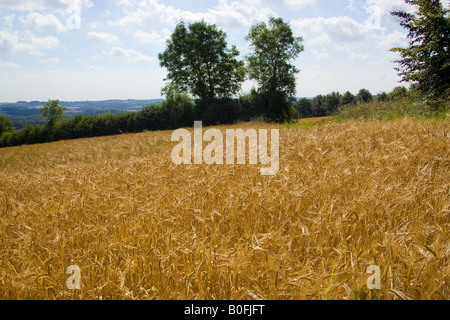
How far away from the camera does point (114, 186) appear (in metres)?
3.91

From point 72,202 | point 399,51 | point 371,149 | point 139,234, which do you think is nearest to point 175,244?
point 139,234

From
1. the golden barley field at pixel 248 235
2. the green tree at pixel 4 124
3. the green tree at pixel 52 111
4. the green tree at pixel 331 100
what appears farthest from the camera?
the green tree at pixel 331 100

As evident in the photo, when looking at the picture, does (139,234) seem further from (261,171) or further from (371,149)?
(371,149)

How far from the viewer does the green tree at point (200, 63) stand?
116 ft

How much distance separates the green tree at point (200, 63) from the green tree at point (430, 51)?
2669 cm

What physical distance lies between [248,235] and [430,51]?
37.8 feet

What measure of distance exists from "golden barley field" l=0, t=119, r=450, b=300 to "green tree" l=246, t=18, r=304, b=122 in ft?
98.3

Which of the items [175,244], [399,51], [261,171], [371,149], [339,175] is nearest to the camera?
[175,244]

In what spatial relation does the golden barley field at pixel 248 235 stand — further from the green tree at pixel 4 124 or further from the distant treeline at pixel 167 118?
the green tree at pixel 4 124

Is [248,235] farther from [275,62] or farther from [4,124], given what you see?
[4,124]

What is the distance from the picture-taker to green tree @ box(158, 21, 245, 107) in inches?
1389

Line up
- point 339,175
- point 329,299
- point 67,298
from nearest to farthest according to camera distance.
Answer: point 329,299
point 67,298
point 339,175

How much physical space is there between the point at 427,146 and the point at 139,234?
A: 4.26 metres

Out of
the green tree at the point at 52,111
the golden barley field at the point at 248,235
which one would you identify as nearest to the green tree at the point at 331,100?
the green tree at the point at 52,111
